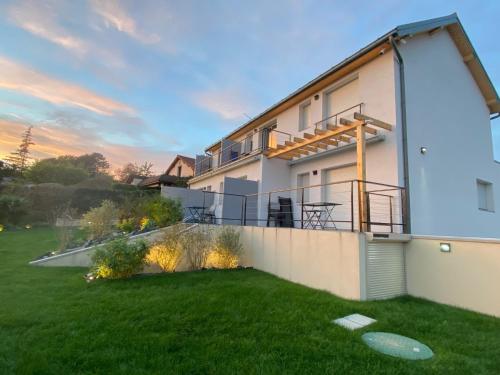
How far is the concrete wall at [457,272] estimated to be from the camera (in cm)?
461

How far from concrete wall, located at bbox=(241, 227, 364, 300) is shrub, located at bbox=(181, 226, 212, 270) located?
134 cm

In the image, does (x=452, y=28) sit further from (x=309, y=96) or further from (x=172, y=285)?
(x=172, y=285)

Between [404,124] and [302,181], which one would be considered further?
[302,181]

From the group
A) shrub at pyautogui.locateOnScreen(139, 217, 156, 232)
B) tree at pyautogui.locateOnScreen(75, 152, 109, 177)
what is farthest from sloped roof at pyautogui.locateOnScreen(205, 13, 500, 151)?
tree at pyautogui.locateOnScreen(75, 152, 109, 177)

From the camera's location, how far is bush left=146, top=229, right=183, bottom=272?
288 inches

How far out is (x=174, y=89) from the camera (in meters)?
13.1

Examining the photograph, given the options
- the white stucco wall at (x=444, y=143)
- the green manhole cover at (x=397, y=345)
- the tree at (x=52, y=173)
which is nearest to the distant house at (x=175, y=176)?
the tree at (x=52, y=173)

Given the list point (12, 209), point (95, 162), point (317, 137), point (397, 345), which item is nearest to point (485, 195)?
point (317, 137)

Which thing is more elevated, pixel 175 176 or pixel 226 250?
pixel 175 176

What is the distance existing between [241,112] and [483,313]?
13.8 metres

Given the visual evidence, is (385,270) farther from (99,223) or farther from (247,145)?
(247,145)

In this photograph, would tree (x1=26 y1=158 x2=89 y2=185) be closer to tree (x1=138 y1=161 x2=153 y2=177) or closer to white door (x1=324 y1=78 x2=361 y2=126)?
tree (x1=138 y1=161 x2=153 y2=177)

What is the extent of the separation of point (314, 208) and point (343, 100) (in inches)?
153

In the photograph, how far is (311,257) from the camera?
6207 mm
